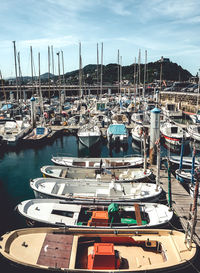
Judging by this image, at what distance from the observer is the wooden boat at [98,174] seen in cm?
2045

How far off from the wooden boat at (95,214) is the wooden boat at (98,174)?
4.37 meters

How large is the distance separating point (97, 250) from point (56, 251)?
2129mm

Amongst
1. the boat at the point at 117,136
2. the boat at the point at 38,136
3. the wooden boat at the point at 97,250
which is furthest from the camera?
the boat at the point at 38,136

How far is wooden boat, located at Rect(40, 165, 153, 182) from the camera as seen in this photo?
67.1 ft

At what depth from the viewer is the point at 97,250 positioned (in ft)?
34.9

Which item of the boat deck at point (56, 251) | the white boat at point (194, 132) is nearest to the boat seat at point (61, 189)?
the boat deck at point (56, 251)

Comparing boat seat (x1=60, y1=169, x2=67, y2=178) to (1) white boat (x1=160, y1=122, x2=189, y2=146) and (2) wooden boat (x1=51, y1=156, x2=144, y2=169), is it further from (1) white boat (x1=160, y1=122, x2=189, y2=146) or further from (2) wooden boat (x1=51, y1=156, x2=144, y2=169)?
(1) white boat (x1=160, y1=122, x2=189, y2=146)

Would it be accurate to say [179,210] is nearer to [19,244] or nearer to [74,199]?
[74,199]

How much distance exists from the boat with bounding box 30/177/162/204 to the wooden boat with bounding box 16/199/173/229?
2.64 ft

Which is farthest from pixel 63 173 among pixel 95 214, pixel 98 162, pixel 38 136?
pixel 38 136

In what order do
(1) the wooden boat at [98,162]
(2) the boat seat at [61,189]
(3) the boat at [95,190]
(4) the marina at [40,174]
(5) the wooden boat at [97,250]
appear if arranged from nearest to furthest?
(5) the wooden boat at [97,250] → (4) the marina at [40,174] → (3) the boat at [95,190] → (2) the boat seat at [61,189] → (1) the wooden boat at [98,162]

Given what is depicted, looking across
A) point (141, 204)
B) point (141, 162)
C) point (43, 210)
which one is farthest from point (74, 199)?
point (141, 162)

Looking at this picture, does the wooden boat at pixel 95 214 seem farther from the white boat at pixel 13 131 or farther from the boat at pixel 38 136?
the white boat at pixel 13 131

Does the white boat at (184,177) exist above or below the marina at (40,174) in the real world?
above
